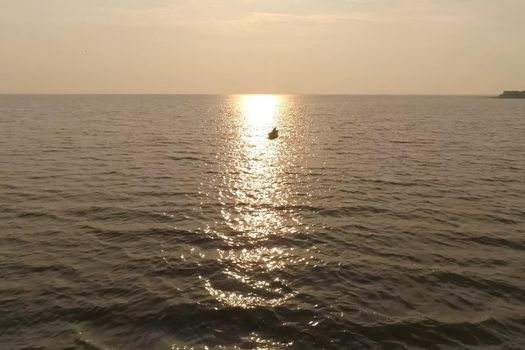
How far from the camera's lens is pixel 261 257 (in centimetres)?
1891

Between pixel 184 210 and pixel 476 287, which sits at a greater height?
pixel 184 210

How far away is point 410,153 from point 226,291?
3857 cm

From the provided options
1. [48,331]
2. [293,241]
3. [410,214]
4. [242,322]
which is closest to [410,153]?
[410,214]

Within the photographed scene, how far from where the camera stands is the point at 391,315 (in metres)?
14.1

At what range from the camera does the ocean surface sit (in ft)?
43.6

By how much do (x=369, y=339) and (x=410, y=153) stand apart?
3898 cm

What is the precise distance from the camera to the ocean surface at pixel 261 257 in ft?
43.6

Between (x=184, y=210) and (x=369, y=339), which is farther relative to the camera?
(x=184, y=210)

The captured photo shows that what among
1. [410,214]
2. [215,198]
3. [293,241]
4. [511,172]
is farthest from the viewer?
[511,172]

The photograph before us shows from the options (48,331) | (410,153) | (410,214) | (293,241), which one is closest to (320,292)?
(293,241)

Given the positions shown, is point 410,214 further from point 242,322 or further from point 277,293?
point 242,322

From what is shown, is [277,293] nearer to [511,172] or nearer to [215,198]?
[215,198]

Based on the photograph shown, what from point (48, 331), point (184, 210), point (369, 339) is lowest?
point (369, 339)

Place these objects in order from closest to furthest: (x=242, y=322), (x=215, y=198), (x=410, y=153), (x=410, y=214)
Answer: (x=242, y=322) < (x=410, y=214) < (x=215, y=198) < (x=410, y=153)
